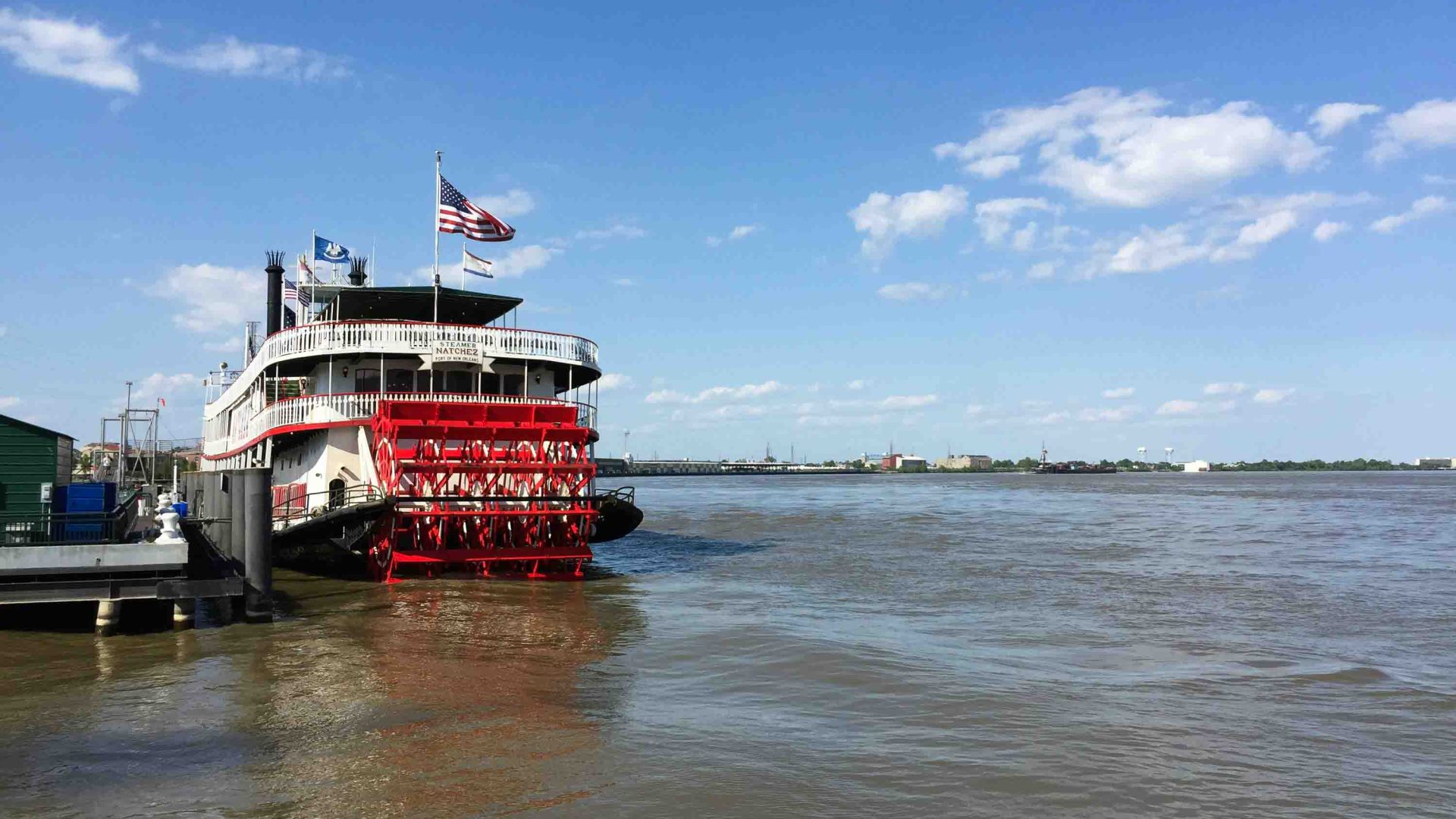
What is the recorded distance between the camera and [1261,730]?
8703mm

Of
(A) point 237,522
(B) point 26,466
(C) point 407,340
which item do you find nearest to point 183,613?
(A) point 237,522

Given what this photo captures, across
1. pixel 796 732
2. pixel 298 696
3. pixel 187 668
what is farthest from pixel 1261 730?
pixel 187 668

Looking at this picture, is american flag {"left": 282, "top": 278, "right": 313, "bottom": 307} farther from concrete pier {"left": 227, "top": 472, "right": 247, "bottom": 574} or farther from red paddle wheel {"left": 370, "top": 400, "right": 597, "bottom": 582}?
concrete pier {"left": 227, "top": 472, "right": 247, "bottom": 574}

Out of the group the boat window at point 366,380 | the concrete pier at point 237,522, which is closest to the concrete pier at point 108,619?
the concrete pier at point 237,522

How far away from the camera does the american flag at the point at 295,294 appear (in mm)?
24359

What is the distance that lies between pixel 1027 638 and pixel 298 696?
846cm

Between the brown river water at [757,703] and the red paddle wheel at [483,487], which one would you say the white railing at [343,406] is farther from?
the brown river water at [757,703]

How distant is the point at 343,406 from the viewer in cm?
1788

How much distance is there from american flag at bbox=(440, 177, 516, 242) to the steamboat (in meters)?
1.18

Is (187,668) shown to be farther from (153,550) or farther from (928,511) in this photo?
(928,511)

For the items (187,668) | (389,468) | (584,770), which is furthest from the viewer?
(389,468)

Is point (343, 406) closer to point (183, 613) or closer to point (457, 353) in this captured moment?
point (457, 353)

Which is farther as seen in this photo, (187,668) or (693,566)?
(693,566)

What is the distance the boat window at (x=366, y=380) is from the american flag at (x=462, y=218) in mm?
3083
